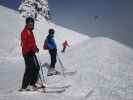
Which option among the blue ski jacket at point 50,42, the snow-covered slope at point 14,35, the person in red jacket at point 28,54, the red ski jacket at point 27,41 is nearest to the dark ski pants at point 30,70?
the person in red jacket at point 28,54

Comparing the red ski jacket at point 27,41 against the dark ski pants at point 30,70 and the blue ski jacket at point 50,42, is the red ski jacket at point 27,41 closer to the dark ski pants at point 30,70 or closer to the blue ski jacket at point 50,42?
the dark ski pants at point 30,70

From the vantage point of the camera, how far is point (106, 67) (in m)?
11.1

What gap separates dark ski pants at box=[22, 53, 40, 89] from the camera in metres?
7.85

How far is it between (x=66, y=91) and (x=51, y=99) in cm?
98

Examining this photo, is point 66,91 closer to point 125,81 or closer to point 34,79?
point 34,79

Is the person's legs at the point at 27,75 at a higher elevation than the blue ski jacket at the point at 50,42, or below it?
below

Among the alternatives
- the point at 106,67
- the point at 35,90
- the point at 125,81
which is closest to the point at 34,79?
the point at 35,90

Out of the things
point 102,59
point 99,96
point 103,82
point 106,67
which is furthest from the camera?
point 102,59

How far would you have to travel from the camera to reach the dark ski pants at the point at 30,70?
785 centimetres

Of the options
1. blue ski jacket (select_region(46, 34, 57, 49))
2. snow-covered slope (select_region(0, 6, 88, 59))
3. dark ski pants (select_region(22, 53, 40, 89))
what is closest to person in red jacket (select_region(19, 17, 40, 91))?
dark ski pants (select_region(22, 53, 40, 89))

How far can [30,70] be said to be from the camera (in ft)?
25.9

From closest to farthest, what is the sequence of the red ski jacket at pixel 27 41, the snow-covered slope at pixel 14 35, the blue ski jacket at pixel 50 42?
the red ski jacket at pixel 27 41, the blue ski jacket at pixel 50 42, the snow-covered slope at pixel 14 35

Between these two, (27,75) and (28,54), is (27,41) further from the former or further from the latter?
(27,75)

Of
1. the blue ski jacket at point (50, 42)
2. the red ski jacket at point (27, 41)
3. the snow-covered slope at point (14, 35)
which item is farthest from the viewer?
the snow-covered slope at point (14, 35)
